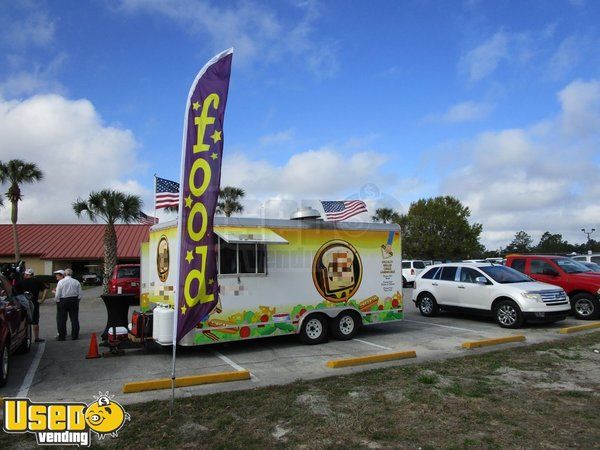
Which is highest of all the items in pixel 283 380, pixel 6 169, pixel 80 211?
pixel 6 169

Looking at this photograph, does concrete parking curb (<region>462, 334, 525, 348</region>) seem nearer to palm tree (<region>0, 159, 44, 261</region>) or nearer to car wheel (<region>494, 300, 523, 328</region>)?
car wheel (<region>494, 300, 523, 328</region>)

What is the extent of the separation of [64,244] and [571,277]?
120 feet

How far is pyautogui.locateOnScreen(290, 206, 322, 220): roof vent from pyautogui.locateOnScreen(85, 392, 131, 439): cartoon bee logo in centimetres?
579

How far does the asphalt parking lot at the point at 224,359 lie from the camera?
6.92 m

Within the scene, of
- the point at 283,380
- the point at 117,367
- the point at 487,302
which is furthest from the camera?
the point at 487,302

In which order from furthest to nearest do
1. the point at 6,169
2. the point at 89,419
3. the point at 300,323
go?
the point at 6,169 < the point at 300,323 < the point at 89,419

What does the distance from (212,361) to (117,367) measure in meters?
1.65

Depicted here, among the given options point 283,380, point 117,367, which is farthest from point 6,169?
point 283,380

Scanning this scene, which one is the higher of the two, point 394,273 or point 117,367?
point 394,273

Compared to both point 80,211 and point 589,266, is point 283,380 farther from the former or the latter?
point 80,211

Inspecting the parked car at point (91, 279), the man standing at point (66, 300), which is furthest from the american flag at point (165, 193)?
the parked car at point (91, 279)

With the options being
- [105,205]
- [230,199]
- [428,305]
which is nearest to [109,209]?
[105,205]

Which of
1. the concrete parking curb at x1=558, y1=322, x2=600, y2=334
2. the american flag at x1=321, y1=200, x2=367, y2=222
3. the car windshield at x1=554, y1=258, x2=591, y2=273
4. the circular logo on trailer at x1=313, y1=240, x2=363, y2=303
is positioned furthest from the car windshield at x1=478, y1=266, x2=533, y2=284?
the circular logo on trailer at x1=313, y1=240, x2=363, y2=303

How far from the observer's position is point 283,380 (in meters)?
7.29
